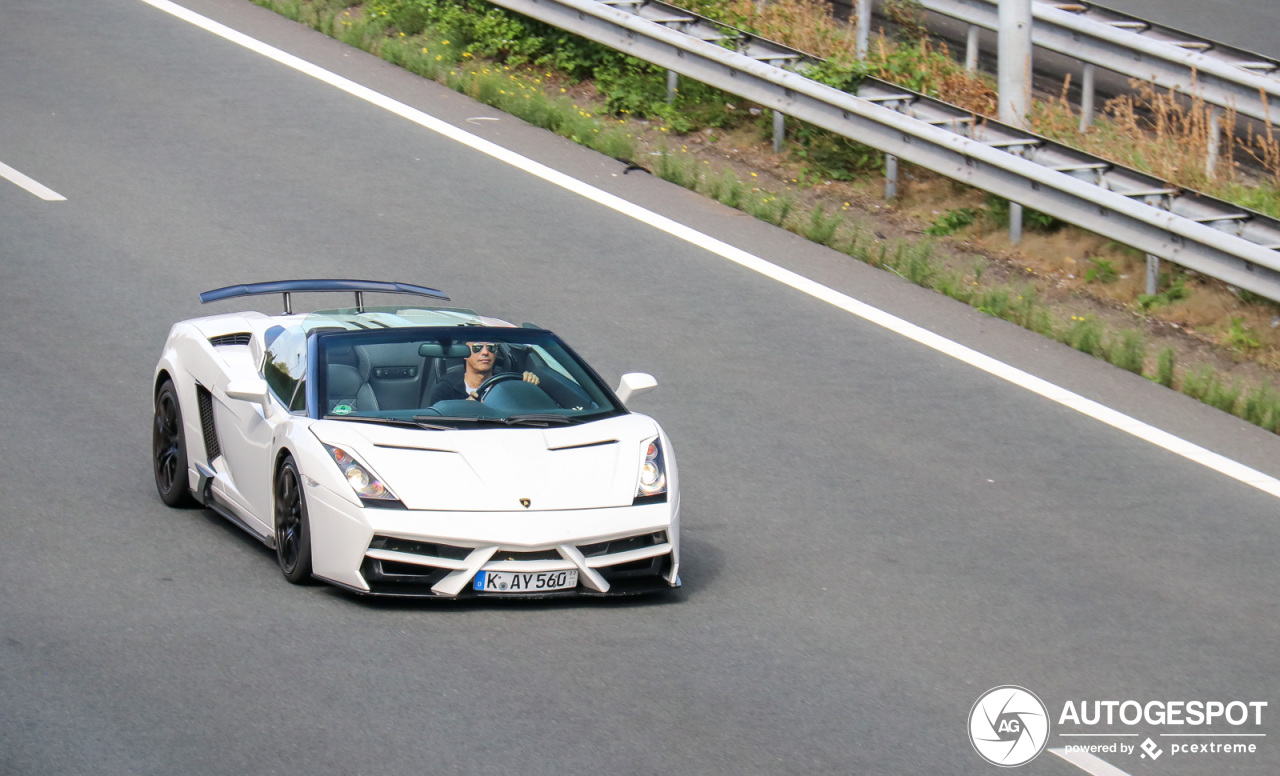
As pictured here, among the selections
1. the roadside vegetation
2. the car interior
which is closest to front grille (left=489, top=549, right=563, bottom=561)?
the car interior

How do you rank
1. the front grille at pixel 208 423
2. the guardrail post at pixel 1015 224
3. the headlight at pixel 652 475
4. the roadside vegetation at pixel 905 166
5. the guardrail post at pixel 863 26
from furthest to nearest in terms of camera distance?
the guardrail post at pixel 863 26, the guardrail post at pixel 1015 224, the roadside vegetation at pixel 905 166, the front grille at pixel 208 423, the headlight at pixel 652 475

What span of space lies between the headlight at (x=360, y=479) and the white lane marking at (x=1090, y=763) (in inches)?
120

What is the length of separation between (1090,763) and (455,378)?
375 cm

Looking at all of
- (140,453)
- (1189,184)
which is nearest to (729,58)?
(1189,184)

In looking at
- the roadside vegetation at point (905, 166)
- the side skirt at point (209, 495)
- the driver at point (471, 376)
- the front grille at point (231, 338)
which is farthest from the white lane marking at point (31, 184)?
the driver at point (471, 376)

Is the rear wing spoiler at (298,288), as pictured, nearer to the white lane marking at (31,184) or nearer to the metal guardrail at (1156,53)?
the white lane marking at (31,184)

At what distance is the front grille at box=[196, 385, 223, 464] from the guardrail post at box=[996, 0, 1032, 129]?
7677 millimetres

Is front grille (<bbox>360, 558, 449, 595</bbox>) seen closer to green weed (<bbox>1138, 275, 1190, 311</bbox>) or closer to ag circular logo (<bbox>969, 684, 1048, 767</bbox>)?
ag circular logo (<bbox>969, 684, 1048, 767</bbox>)

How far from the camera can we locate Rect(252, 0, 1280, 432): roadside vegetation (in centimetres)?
1267

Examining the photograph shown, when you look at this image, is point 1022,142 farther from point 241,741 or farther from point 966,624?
point 241,741

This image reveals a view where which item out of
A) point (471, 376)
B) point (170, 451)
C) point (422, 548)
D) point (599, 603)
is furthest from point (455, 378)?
point (170, 451)

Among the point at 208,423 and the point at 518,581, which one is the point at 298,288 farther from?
the point at 518,581

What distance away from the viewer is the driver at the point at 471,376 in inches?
348

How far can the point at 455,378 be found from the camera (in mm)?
8914
